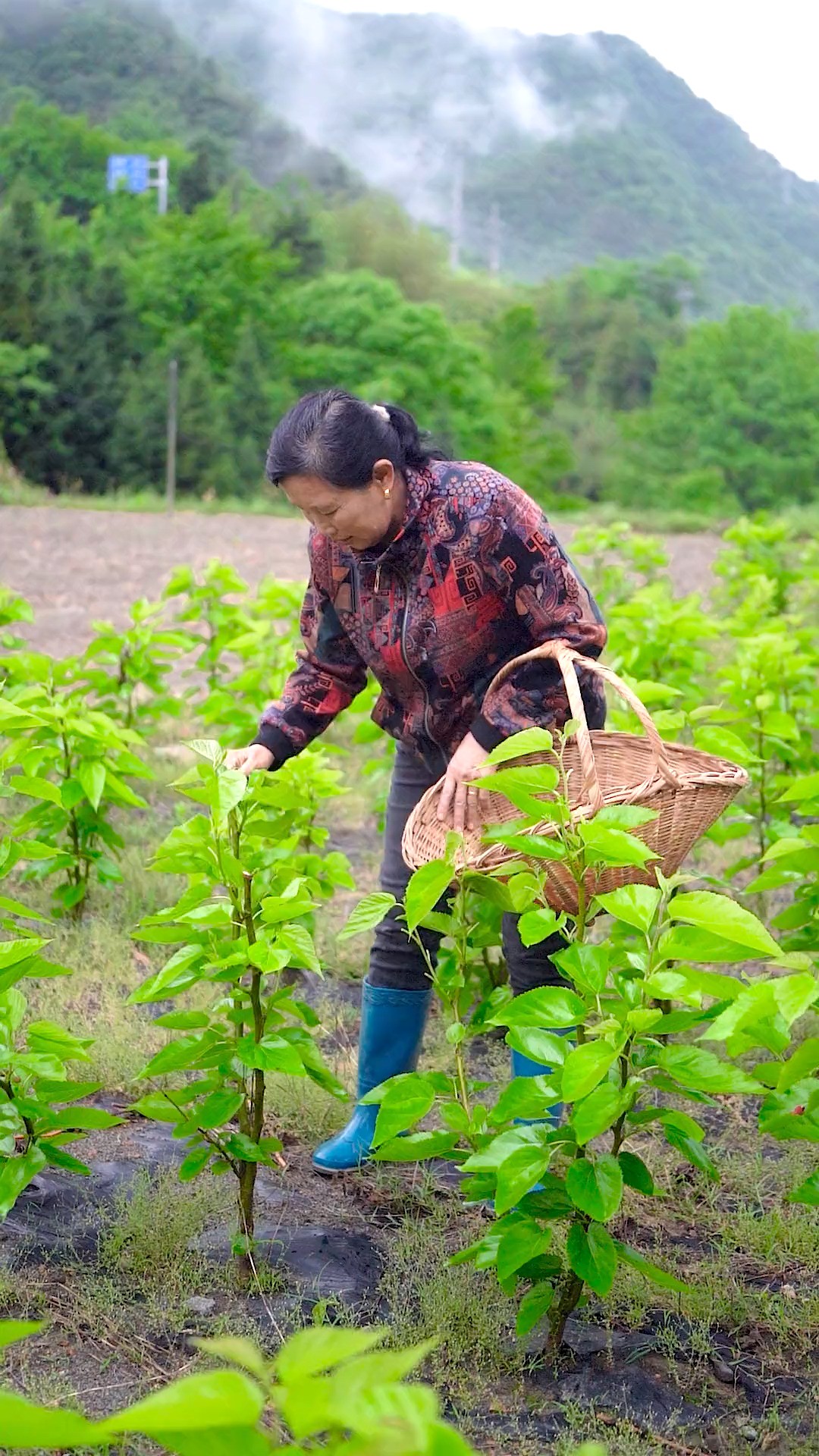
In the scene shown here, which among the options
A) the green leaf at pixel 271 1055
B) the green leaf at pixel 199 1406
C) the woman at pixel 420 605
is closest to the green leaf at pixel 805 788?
the woman at pixel 420 605

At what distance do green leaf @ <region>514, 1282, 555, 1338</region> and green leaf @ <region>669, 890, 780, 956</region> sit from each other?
0.62m

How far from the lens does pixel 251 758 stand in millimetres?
2355

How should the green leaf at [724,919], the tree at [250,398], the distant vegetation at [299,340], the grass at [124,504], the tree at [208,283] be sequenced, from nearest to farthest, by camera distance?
1. the green leaf at [724,919]
2. the grass at [124,504]
3. the distant vegetation at [299,340]
4. the tree at [250,398]
5. the tree at [208,283]

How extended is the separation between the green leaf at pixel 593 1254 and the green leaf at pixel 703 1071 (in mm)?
260

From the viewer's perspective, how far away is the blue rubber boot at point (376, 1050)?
2.48m

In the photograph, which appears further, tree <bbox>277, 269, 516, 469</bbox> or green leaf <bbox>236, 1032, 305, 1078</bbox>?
tree <bbox>277, 269, 516, 469</bbox>

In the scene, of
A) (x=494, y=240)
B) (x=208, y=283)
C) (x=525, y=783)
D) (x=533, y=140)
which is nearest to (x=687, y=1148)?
(x=525, y=783)

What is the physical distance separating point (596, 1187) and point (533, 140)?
89.4m

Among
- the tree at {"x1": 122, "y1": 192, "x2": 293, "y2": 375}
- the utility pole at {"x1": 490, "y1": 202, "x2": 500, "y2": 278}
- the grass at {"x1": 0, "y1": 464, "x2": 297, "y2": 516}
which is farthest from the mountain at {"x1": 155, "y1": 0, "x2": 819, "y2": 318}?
the grass at {"x1": 0, "y1": 464, "x2": 297, "y2": 516}

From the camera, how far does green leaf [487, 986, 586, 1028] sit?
1.58 m

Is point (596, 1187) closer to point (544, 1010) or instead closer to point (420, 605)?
point (544, 1010)

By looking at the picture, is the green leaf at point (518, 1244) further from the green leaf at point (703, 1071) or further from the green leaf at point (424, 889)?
the green leaf at point (424, 889)

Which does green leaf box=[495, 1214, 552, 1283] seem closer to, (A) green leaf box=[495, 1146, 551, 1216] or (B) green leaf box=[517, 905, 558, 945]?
(A) green leaf box=[495, 1146, 551, 1216]

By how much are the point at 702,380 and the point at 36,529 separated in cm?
2599
